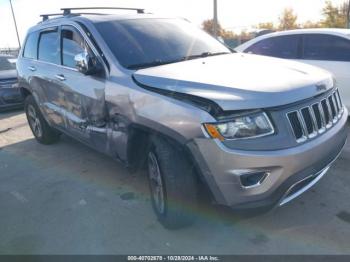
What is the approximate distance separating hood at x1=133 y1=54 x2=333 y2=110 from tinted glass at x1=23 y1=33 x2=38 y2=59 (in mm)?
2938

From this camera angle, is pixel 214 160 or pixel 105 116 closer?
pixel 214 160

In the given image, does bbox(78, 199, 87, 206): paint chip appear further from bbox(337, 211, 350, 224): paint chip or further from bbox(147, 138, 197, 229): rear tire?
bbox(337, 211, 350, 224): paint chip

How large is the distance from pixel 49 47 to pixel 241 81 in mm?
3205

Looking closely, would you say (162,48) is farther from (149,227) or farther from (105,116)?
(149,227)

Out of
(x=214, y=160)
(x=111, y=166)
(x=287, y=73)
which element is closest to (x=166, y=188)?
(x=214, y=160)

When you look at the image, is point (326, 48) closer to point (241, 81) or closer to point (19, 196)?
point (241, 81)

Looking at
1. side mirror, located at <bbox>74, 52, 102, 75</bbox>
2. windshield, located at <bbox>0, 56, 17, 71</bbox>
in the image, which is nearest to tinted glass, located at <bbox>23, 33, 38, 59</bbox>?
side mirror, located at <bbox>74, 52, 102, 75</bbox>

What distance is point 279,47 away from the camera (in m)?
6.25

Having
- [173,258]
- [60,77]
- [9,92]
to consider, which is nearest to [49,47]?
[60,77]

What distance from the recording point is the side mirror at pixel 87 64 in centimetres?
345

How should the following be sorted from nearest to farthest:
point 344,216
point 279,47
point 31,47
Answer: point 344,216
point 31,47
point 279,47

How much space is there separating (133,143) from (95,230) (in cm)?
86

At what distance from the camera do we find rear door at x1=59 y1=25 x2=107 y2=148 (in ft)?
11.9

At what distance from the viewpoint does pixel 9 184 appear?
4.52 m
